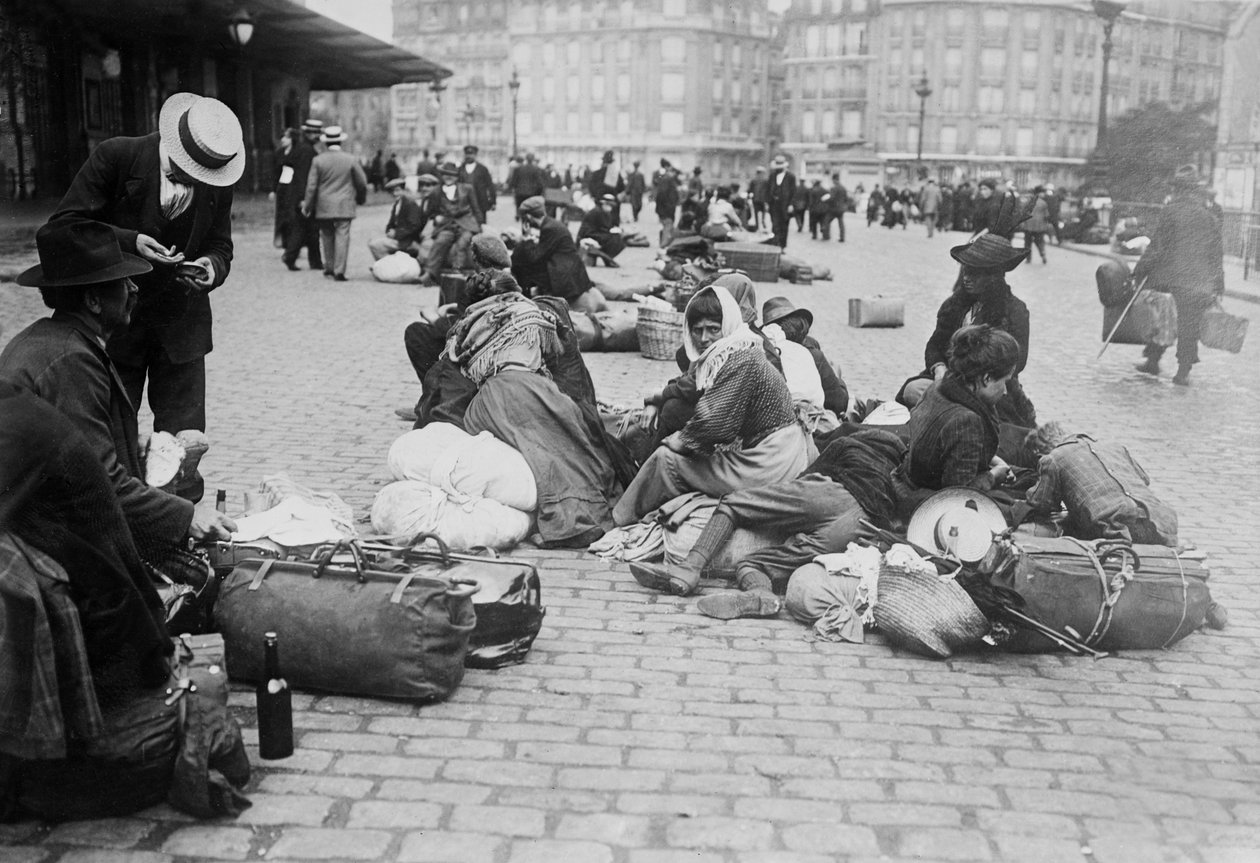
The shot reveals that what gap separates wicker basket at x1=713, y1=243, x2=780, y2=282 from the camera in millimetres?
17125

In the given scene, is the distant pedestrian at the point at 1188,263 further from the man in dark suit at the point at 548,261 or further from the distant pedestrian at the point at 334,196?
the distant pedestrian at the point at 334,196

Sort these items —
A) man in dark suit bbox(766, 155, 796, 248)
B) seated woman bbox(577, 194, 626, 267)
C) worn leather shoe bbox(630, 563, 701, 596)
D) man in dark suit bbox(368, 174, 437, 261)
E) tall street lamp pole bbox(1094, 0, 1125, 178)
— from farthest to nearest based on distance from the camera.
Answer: man in dark suit bbox(766, 155, 796, 248) → seated woman bbox(577, 194, 626, 267) → tall street lamp pole bbox(1094, 0, 1125, 178) → man in dark suit bbox(368, 174, 437, 261) → worn leather shoe bbox(630, 563, 701, 596)

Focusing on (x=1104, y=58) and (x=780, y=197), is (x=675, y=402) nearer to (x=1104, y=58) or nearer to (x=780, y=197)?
(x=780, y=197)

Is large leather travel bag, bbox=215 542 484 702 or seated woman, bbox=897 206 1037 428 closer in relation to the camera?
large leather travel bag, bbox=215 542 484 702

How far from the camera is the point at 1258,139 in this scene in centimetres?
2306

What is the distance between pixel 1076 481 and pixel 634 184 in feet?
A: 124

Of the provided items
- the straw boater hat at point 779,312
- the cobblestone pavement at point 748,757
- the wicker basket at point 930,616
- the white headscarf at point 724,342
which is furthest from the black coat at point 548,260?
the wicker basket at point 930,616

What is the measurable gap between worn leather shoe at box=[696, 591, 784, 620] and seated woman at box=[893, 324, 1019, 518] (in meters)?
0.88

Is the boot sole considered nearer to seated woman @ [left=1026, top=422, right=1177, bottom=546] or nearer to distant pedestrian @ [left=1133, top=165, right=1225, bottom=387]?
seated woman @ [left=1026, top=422, right=1177, bottom=546]

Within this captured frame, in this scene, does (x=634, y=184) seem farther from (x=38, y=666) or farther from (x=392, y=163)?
(x=38, y=666)

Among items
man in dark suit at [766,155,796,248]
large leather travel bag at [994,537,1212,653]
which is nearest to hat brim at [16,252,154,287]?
large leather travel bag at [994,537,1212,653]

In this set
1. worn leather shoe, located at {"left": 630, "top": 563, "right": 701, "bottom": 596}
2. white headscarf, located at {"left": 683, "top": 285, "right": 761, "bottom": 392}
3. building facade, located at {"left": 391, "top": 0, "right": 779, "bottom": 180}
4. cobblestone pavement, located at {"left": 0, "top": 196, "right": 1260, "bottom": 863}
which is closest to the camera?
cobblestone pavement, located at {"left": 0, "top": 196, "right": 1260, "bottom": 863}

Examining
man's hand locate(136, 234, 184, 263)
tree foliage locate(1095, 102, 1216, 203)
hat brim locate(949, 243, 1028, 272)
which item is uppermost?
tree foliage locate(1095, 102, 1216, 203)

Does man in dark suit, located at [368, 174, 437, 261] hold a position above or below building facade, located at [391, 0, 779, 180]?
below
